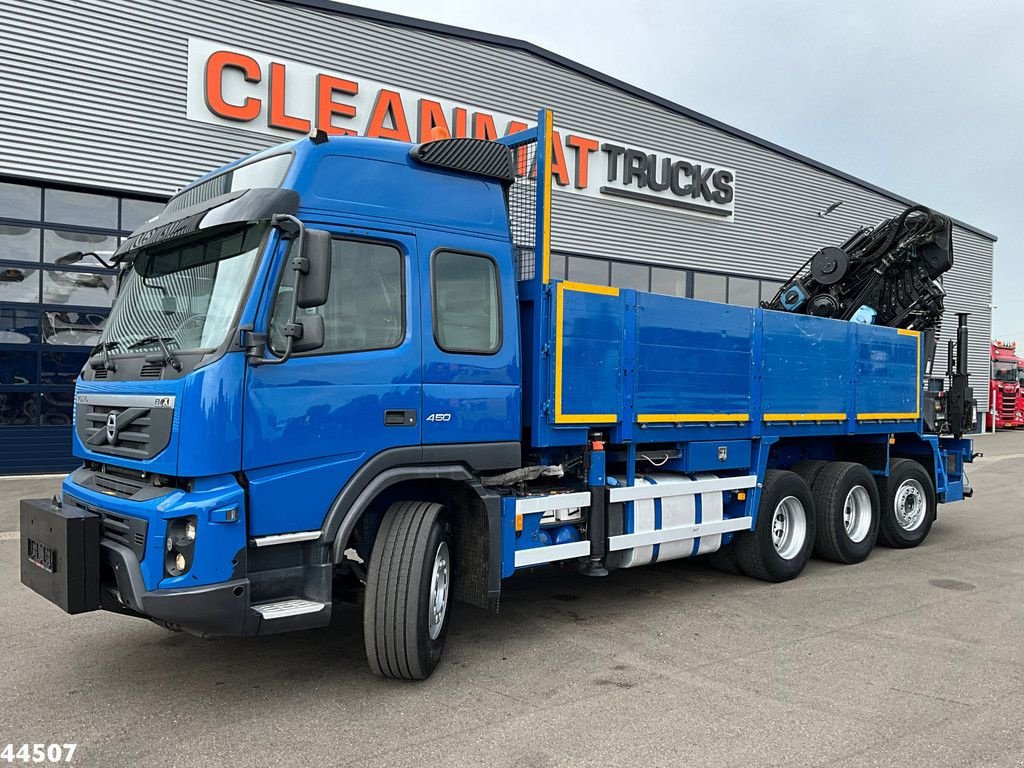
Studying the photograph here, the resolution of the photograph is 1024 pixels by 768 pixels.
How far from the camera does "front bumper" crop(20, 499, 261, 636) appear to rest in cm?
381

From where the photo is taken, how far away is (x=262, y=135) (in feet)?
→ 47.9

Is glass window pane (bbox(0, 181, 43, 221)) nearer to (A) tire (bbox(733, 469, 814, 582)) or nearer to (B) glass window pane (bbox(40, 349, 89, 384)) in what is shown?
(B) glass window pane (bbox(40, 349, 89, 384))

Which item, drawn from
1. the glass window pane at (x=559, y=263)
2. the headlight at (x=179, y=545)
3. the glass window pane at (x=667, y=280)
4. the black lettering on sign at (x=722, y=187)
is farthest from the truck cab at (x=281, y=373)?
the black lettering on sign at (x=722, y=187)

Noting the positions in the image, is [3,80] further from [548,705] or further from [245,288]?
[548,705]

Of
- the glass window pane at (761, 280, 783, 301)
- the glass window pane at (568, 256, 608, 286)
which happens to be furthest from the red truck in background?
the glass window pane at (568, 256, 608, 286)

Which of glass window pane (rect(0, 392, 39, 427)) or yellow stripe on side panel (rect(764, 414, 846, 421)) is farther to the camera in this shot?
glass window pane (rect(0, 392, 39, 427))

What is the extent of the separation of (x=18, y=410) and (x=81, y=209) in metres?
3.49

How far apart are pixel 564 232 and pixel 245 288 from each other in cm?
1437

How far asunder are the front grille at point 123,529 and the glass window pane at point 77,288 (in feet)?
33.9

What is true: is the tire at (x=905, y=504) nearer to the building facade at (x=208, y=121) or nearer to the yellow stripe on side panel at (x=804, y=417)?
the yellow stripe on side panel at (x=804, y=417)

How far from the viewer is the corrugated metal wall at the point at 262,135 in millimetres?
13031

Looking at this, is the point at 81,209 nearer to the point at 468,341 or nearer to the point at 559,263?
the point at 559,263

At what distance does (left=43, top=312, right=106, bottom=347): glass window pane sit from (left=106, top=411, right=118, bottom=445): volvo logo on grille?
1021cm

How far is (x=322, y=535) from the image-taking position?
4.23 m
